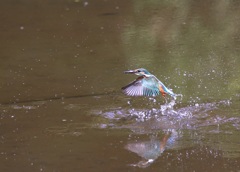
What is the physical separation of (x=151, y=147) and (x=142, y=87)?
0.70 m

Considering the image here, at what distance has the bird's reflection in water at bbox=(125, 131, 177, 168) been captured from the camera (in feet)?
15.5

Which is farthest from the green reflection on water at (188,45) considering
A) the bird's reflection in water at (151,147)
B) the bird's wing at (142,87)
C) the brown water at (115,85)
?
the bird's reflection in water at (151,147)

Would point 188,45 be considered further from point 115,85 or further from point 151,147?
point 151,147

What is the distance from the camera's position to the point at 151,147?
495 centimetres

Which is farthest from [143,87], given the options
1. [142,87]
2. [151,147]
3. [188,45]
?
[188,45]

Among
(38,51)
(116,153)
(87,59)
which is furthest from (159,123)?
(38,51)

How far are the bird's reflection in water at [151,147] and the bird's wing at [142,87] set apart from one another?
44cm

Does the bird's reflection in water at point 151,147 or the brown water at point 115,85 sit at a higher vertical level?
the brown water at point 115,85

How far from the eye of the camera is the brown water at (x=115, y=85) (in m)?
4.83

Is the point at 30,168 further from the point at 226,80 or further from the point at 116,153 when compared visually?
the point at 226,80

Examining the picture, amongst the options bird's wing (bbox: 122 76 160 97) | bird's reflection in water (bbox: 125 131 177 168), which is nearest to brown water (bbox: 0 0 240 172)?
bird's reflection in water (bbox: 125 131 177 168)

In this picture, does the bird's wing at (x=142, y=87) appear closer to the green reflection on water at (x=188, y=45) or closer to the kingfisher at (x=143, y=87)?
the kingfisher at (x=143, y=87)

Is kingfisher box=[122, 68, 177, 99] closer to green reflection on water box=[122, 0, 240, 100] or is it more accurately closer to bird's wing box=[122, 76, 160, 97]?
bird's wing box=[122, 76, 160, 97]

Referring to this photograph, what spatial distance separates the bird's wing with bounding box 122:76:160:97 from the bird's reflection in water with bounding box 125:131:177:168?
17.4 inches
